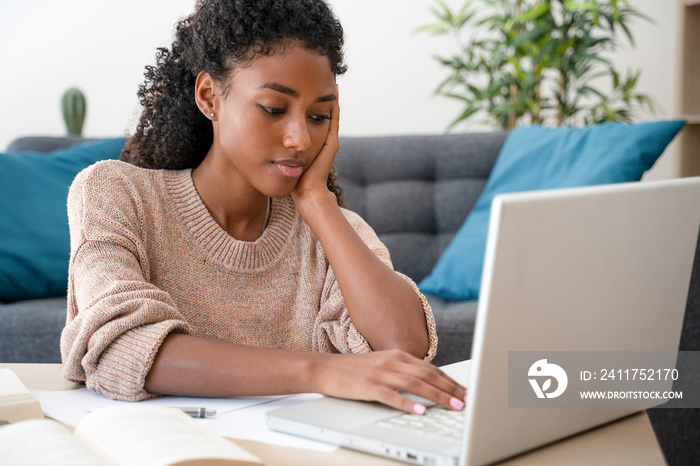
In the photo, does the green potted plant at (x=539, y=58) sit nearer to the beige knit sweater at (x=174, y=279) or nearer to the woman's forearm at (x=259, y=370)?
the beige knit sweater at (x=174, y=279)

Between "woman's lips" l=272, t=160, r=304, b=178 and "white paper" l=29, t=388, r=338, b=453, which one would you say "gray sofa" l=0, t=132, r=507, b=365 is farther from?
"white paper" l=29, t=388, r=338, b=453

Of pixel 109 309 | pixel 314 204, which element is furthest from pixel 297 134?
pixel 109 309

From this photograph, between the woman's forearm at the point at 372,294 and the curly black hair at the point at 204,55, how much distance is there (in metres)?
0.22

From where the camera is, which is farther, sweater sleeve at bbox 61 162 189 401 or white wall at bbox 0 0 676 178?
white wall at bbox 0 0 676 178

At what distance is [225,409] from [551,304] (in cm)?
40

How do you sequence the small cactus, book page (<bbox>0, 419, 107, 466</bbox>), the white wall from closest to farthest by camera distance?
book page (<bbox>0, 419, 107, 466</bbox>)
the small cactus
the white wall

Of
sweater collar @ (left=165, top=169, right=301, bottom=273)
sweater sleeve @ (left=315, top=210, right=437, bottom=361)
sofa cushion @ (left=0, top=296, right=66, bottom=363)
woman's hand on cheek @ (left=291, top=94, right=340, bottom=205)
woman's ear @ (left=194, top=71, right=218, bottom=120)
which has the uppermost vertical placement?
woman's ear @ (left=194, top=71, right=218, bottom=120)

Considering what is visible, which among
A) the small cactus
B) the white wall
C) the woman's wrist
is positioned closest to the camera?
the woman's wrist

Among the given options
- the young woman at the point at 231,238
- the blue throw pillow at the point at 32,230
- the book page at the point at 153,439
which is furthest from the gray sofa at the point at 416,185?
the book page at the point at 153,439

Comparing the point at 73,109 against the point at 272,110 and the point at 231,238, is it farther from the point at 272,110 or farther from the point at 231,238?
the point at 272,110

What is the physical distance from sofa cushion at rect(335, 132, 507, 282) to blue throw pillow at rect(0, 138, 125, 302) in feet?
2.86

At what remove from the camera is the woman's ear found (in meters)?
1.20

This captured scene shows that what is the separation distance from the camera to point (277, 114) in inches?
42.8

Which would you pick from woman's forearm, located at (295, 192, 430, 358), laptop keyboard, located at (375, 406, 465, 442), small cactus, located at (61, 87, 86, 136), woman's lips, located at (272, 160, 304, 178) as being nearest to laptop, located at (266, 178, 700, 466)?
laptop keyboard, located at (375, 406, 465, 442)
